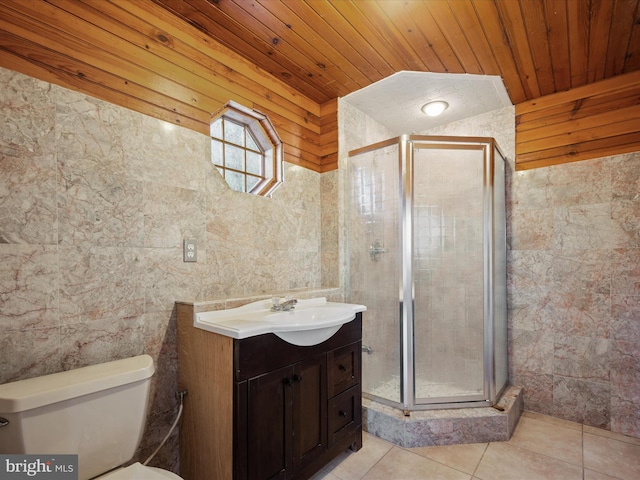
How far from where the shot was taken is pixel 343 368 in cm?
180

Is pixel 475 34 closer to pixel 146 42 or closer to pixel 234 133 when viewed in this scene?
pixel 234 133

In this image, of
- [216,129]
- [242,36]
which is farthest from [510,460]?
[242,36]

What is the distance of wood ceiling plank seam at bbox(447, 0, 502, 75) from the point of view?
1578mm

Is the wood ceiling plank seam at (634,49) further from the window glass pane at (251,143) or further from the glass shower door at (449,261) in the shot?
the window glass pane at (251,143)

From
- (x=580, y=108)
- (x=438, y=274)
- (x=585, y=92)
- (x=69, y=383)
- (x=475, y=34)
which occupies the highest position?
(x=475, y=34)

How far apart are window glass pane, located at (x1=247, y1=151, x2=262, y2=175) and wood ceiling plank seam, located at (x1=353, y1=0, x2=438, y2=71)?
108cm

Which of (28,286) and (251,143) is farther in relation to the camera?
(251,143)

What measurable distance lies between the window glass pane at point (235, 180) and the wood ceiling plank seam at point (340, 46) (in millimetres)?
960

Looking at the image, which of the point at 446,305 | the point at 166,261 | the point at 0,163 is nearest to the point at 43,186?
the point at 0,163

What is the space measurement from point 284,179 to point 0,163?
1428 mm

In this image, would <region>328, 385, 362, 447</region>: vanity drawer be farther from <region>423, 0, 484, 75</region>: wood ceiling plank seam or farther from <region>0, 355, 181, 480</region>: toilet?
<region>423, 0, 484, 75</region>: wood ceiling plank seam

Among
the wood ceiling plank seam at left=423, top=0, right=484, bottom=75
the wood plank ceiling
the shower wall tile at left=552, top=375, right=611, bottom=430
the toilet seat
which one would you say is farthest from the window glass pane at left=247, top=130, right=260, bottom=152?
the shower wall tile at left=552, top=375, right=611, bottom=430

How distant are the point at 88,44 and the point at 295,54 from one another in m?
1.08

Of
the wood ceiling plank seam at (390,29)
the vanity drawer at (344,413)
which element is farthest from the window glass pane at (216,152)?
the vanity drawer at (344,413)
